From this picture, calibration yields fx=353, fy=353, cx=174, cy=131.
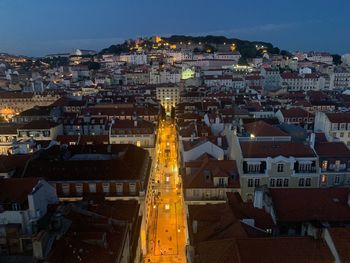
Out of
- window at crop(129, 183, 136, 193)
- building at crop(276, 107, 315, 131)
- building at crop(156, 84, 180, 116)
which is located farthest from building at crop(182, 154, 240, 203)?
building at crop(156, 84, 180, 116)

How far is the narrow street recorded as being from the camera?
153 feet

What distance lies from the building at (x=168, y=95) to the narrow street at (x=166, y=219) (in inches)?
2794

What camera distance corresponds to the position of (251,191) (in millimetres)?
44938

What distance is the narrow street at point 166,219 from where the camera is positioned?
46719 mm

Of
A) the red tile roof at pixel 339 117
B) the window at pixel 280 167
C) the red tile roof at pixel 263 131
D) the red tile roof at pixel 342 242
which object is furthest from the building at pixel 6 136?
the red tile roof at pixel 342 242

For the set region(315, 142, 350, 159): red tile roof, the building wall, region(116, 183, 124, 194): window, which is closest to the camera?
region(116, 183, 124, 194): window

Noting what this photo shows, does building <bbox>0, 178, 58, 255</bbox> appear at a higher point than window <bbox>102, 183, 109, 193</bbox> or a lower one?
higher

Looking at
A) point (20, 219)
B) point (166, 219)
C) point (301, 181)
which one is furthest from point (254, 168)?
point (20, 219)

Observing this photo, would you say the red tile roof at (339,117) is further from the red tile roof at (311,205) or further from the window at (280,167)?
the red tile roof at (311,205)

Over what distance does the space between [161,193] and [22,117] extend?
178 feet

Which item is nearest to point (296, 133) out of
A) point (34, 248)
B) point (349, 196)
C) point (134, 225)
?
point (349, 196)

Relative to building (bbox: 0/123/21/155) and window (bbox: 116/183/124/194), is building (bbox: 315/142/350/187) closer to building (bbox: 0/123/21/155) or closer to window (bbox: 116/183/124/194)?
window (bbox: 116/183/124/194)

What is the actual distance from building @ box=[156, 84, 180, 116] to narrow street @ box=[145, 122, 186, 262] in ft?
233

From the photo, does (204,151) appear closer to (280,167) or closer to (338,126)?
(280,167)
